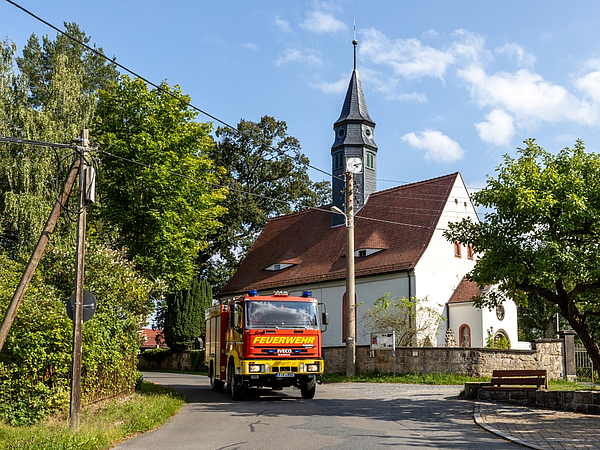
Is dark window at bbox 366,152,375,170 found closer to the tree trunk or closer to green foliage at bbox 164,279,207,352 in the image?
green foliage at bbox 164,279,207,352

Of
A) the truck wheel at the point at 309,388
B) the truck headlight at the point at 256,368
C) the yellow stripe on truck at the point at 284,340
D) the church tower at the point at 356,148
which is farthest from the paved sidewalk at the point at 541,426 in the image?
the church tower at the point at 356,148

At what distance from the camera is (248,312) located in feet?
57.1

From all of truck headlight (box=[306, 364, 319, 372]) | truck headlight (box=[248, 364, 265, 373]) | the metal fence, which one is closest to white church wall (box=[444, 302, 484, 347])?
the metal fence

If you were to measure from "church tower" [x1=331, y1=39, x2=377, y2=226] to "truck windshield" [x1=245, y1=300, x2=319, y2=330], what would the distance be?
20.8m

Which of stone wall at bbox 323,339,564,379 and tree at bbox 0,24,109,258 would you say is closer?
stone wall at bbox 323,339,564,379

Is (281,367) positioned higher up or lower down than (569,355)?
higher up

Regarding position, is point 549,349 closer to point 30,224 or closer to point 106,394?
point 106,394

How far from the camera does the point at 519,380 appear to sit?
54.0ft

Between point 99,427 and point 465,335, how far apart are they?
925 inches

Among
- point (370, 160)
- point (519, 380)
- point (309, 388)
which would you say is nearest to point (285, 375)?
point (309, 388)

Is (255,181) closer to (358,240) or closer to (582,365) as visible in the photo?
(358,240)

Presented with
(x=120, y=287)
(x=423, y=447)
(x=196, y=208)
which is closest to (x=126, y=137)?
(x=196, y=208)

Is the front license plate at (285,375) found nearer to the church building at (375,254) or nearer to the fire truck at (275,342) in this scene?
the fire truck at (275,342)

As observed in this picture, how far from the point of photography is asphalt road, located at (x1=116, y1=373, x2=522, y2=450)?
32.8ft
